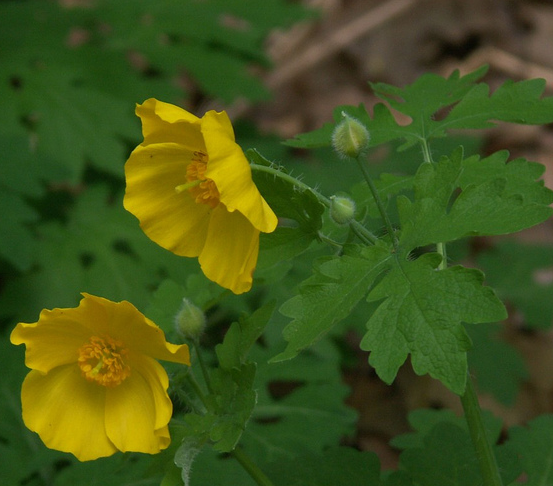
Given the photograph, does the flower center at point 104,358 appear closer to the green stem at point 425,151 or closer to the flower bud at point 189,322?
the flower bud at point 189,322

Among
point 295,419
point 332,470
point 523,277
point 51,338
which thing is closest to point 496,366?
point 523,277

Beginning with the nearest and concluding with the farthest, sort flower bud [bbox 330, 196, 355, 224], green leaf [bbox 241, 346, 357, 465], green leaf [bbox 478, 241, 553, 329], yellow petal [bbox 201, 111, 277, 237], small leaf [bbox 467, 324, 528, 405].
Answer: yellow petal [bbox 201, 111, 277, 237], flower bud [bbox 330, 196, 355, 224], green leaf [bbox 241, 346, 357, 465], small leaf [bbox 467, 324, 528, 405], green leaf [bbox 478, 241, 553, 329]

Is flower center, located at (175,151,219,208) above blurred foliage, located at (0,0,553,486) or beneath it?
above

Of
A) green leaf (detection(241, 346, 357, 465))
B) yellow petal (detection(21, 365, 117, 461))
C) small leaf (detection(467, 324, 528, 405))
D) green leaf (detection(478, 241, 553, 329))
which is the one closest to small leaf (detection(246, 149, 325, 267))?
yellow petal (detection(21, 365, 117, 461))

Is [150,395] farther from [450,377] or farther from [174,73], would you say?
[174,73]

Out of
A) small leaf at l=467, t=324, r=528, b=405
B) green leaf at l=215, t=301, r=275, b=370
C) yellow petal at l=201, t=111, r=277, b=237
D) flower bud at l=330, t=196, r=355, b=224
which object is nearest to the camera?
yellow petal at l=201, t=111, r=277, b=237

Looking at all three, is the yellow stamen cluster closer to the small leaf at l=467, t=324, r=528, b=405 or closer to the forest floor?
the small leaf at l=467, t=324, r=528, b=405

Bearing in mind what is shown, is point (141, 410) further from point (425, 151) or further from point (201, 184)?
point (425, 151)

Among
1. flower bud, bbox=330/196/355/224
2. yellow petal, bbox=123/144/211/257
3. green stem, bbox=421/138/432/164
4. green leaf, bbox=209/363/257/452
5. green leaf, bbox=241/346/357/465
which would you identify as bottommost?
green leaf, bbox=241/346/357/465

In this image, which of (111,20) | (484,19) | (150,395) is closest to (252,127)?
(111,20)
